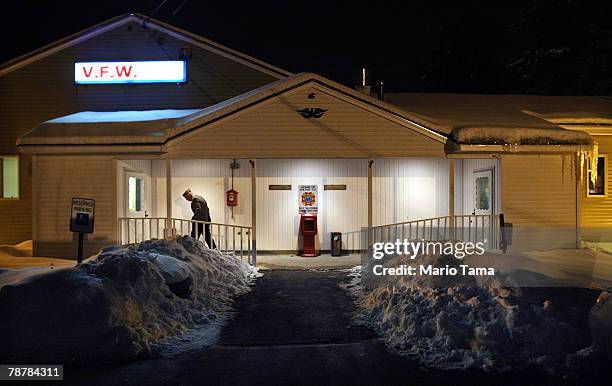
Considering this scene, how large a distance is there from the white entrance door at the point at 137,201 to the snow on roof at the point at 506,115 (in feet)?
24.6

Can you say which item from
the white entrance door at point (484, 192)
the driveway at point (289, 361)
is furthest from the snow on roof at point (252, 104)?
the driveway at point (289, 361)

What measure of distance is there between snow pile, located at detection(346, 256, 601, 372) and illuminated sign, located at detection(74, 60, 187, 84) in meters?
12.5

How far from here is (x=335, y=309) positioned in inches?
391

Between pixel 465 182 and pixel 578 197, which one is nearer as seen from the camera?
pixel 578 197

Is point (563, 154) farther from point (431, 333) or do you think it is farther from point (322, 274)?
point (431, 333)

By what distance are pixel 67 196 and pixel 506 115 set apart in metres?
12.6

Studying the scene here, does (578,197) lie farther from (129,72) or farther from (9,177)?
(9,177)

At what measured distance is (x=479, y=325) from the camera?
24.7 ft

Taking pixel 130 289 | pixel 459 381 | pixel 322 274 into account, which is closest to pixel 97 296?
pixel 130 289

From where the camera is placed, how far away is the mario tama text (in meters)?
9.56

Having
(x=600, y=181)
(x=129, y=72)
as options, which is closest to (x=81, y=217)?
(x=129, y=72)

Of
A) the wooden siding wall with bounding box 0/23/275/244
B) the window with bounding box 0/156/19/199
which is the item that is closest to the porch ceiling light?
the wooden siding wall with bounding box 0/23/275/244

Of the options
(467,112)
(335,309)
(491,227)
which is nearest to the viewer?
(335,309)

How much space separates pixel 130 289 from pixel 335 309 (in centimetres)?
340
